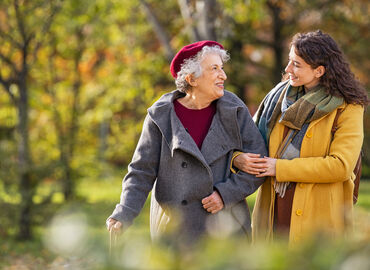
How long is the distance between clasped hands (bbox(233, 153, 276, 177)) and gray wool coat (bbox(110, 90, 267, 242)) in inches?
1.7

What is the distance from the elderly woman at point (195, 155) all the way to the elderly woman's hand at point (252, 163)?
43 millimetres

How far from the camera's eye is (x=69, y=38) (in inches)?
470

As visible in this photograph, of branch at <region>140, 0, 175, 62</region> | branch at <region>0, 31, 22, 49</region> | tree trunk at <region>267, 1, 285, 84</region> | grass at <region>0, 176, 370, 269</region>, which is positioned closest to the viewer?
grass at <region>0, 176, 370, 269</region>

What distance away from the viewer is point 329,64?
3299 millimetres

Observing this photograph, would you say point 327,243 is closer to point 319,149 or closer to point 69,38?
point 319,149

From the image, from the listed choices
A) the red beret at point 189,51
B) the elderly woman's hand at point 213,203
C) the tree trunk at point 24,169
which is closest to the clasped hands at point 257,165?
the elderly woman's hand at point 213,203

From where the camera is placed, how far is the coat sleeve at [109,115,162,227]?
3387 mm

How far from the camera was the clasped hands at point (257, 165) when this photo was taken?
3.29 m

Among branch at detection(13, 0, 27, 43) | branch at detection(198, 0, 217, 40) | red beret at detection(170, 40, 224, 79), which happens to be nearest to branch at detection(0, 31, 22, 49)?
branch at detection(13, 0, 27, 43)

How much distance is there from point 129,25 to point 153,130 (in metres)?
10.1

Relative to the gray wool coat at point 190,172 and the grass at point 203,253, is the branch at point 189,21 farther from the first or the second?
the grass at point 203,253

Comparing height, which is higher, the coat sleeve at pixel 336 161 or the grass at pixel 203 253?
the grass at pixel 203 253

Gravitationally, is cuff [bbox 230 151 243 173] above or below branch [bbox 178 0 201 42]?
below

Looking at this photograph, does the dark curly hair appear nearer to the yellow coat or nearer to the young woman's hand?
the yellow coat
